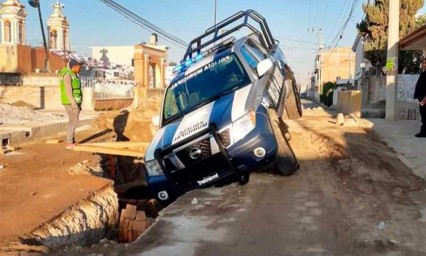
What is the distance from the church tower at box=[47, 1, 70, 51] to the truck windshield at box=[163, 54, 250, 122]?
4592 cm

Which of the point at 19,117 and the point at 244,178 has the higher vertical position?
the point at 19,117

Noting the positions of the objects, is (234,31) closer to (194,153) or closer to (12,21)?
(194,153)

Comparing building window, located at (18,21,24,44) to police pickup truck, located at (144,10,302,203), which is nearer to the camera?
police pickup truck, located at (144,10,302,203)

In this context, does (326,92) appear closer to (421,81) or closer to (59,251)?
(421,81)

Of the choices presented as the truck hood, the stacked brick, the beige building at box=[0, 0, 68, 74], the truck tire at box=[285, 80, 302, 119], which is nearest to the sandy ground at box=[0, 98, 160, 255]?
the stacked brick

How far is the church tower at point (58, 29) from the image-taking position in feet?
176

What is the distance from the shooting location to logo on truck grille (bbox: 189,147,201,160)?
23.4 ft

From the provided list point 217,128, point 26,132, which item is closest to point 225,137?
point 217,128

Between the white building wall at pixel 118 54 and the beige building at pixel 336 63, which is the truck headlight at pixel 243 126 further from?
the beige building at pixel 336 63

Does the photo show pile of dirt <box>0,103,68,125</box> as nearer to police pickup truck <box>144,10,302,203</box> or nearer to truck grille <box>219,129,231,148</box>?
police pickup truck <box>144,10,302,203</box>

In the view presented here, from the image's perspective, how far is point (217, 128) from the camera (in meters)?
7.07

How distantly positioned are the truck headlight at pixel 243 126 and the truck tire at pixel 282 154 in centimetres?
61

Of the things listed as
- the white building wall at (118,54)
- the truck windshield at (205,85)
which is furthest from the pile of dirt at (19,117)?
the white building wall at (118,54)

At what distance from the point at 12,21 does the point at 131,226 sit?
44297mm
